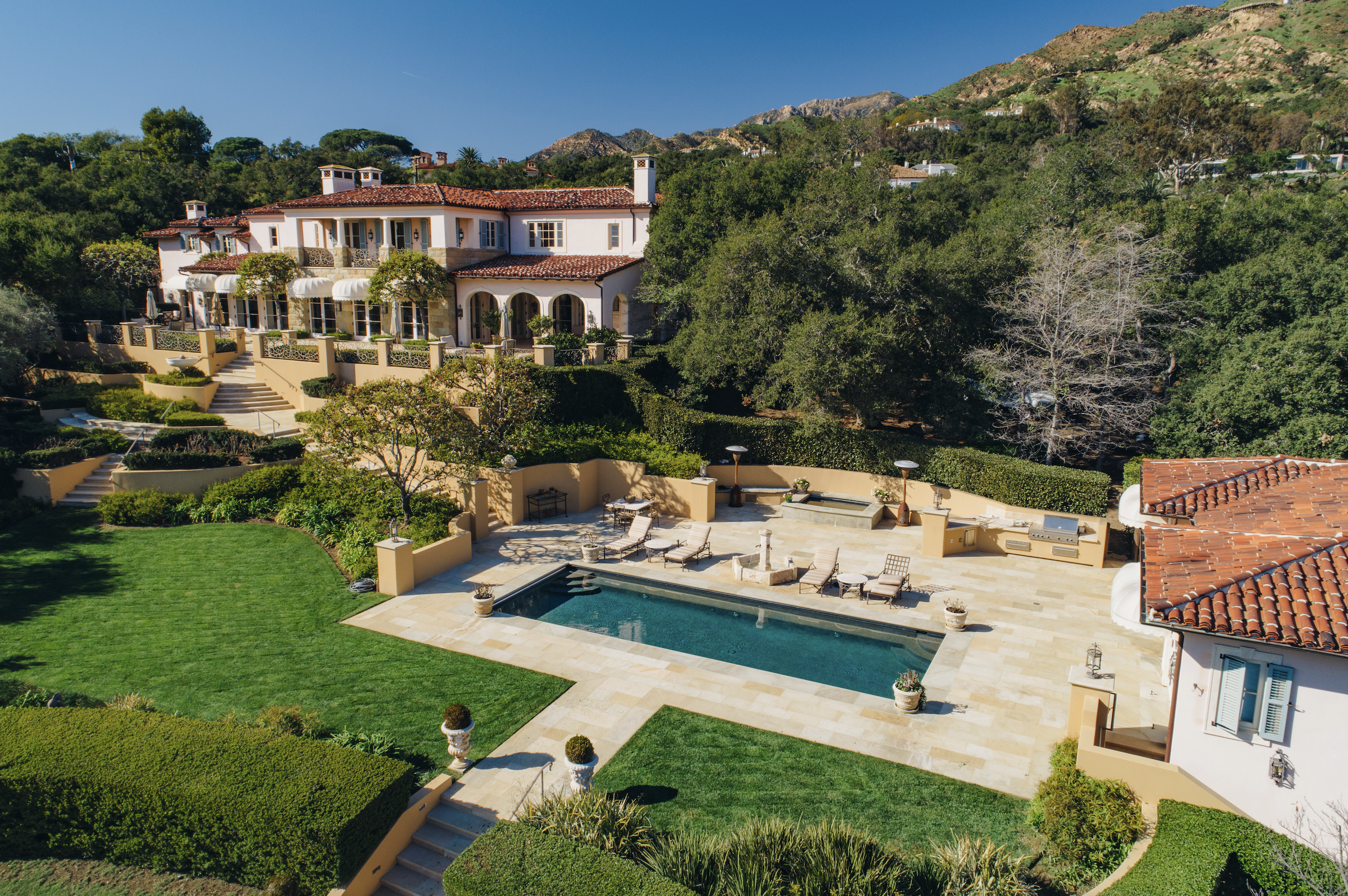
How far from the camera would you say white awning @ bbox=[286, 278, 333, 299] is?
1602 inches

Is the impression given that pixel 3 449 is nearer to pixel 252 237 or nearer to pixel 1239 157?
pixel 252 237

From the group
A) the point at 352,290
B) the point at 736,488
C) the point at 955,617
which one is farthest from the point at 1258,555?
the point at 352,290

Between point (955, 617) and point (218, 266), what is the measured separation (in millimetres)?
45675

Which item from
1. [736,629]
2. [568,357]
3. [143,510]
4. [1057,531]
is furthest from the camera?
[568,357]

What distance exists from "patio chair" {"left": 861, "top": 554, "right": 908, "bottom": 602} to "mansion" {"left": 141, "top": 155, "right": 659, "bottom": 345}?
73.2 ft

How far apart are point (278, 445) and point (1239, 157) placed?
3642 inches

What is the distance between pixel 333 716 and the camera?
14664 millimetres

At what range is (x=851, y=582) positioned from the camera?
2091cm

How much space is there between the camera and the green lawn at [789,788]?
1202cm

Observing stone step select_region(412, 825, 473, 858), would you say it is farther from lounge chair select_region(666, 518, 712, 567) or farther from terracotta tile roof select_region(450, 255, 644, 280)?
terracotta tile roof select_region(450, 255, 644, 280)

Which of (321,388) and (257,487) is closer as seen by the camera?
(257,487)

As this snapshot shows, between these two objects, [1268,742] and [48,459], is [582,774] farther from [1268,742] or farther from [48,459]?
[48,459]

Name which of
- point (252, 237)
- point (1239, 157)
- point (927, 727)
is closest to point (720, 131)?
point (1239, 157)

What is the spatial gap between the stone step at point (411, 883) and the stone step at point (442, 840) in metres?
0.39
